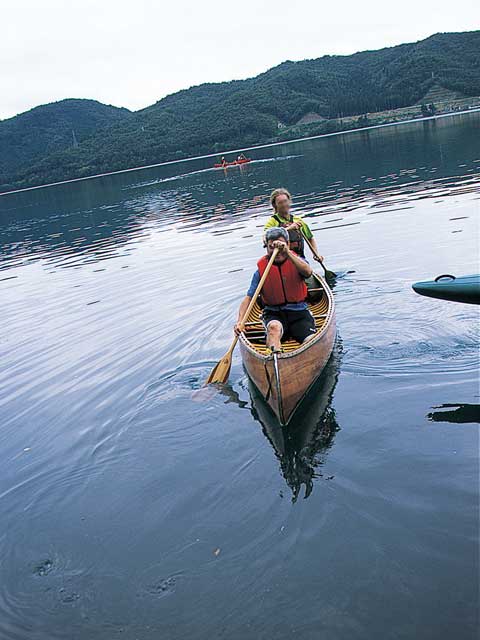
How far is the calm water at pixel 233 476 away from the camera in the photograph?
4367 mm

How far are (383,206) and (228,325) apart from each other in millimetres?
13251

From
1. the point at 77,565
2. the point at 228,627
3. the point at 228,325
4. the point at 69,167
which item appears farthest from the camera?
the point at 69,167

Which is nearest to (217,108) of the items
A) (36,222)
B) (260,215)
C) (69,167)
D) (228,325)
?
(69,167)

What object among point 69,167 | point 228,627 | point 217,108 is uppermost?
point 217,108

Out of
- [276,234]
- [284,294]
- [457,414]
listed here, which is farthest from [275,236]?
[457,414]

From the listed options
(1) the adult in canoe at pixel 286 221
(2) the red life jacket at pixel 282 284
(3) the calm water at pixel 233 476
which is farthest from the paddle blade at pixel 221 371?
(1) the adult in canoe at pixel 286 221

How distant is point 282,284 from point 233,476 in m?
2.95

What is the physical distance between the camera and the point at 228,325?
11.4 m

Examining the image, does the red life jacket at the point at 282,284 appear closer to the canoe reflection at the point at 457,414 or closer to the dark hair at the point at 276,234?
the dark hair at the point at 276,234

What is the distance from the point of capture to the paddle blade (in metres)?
8.41

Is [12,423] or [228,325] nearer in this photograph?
[12,423]

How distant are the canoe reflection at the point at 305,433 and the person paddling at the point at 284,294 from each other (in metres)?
0.74

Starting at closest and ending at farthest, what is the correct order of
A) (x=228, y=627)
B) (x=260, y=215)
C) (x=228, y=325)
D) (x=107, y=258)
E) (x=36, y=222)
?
(x=228, y=627) → (x=228, y=325) → (x=107, y=258) → (x=260, y=215) → (x=36, y=222)

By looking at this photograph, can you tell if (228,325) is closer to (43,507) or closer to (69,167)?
(43,507)
